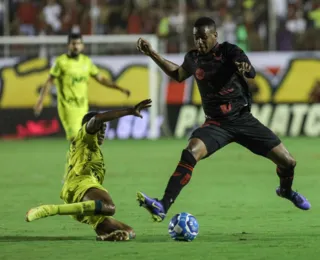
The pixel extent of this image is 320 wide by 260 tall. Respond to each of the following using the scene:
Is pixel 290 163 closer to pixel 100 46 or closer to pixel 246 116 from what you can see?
pixel 246 116

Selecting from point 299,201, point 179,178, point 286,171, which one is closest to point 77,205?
point 179,178

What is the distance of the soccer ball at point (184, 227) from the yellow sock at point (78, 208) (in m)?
0.78

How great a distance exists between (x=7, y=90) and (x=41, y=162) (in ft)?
22.4

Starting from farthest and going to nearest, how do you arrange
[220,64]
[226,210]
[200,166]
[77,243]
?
[200,166] → [226,210] → [220,64] → [77,243]

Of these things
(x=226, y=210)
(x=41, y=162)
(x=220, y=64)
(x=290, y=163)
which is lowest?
(x=41, y=162)

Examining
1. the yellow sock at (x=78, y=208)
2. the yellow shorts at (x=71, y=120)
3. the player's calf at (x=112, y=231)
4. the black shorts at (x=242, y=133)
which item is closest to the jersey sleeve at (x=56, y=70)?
the yellow shorts at (x=71, y=120)

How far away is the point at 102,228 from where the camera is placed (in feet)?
29.3

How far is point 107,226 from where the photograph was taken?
8.92 m

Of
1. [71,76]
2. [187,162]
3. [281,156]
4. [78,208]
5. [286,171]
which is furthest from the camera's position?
[71,76]

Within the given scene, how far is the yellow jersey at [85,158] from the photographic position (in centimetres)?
920

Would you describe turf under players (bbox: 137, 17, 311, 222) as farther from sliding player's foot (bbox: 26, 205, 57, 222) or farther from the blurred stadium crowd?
the blurred stadium crowd

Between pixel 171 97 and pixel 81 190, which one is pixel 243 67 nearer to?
pixel 81 190

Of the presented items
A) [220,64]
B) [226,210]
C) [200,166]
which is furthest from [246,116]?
[200,166]

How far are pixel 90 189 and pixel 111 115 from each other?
783mm
